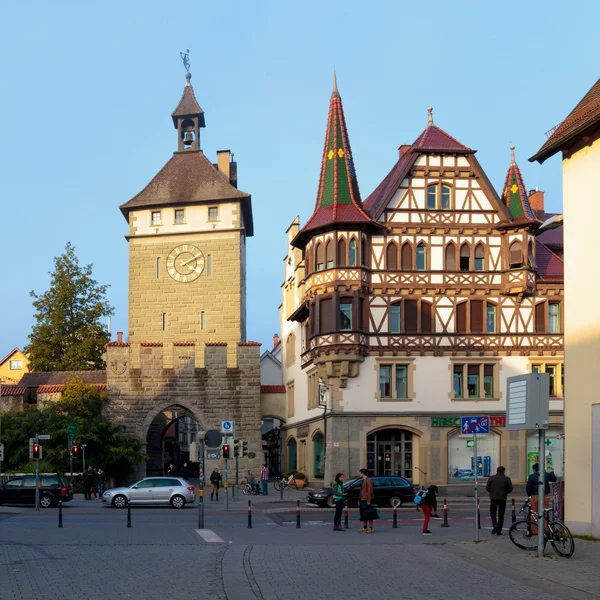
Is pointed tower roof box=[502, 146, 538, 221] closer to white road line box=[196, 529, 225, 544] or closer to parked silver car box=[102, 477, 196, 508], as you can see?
parked silver car box=[102, 477, 196, 508]

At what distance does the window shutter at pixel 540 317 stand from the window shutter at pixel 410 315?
578 cm

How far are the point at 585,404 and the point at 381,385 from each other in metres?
25.0

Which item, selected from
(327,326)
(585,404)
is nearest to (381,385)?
(327,326)

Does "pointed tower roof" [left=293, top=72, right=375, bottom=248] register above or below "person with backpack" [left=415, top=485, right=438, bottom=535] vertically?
above

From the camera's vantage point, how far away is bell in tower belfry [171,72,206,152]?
6372 centimetres

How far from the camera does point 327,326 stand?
46.2 metres

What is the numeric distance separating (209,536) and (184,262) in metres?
37.3

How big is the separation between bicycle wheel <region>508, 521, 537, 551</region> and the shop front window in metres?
27.3

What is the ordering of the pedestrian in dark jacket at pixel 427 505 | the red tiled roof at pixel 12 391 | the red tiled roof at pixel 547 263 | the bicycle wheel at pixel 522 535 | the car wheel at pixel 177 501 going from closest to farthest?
the bicycle wheel at pixel 522 535 → the pedestrian in dark jacket at pixel 427 505 → the car wheel at pixel 177 501 → the red tiled roof at pixel 547 263 → the red tiled roof at pixel 12 391

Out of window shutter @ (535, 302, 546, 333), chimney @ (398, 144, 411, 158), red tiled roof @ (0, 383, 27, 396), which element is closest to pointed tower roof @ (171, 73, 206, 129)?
chimney @ (398, 144, 411, 158)

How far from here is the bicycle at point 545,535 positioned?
17.1 meters

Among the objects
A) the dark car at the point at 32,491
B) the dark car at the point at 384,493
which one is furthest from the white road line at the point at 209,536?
the dark car at the point at 32,491

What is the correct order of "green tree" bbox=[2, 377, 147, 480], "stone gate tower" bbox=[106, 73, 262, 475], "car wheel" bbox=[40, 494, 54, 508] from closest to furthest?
1. "car wheel" bbox=[40, 494, 54, 508]
2. "green tree" bbox=[2, 377, 147, 480]
3. "stone gate tower" bbox=[106, 73, 262, 475]

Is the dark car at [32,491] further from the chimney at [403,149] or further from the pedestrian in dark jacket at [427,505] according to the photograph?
the chimney at [403,149]
